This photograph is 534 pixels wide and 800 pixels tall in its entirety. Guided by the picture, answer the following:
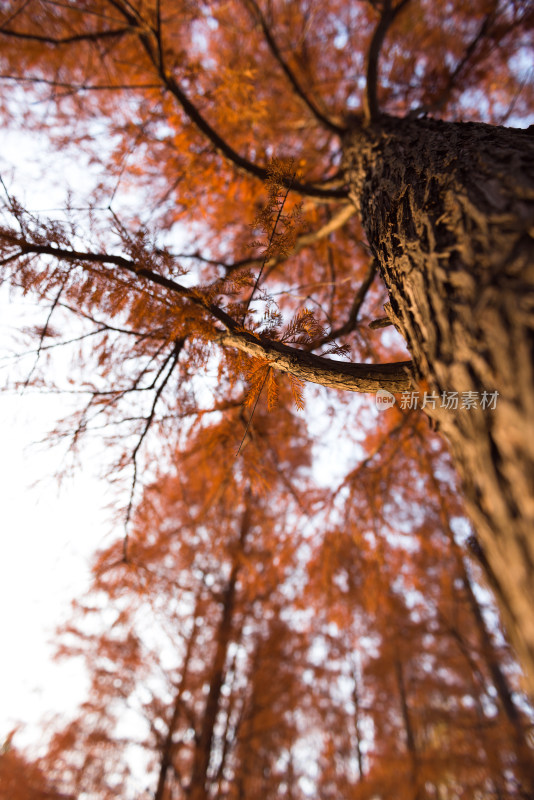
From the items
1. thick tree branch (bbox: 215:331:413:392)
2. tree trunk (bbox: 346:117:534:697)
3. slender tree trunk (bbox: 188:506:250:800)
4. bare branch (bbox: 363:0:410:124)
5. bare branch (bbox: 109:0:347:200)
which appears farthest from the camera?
slender tree trunk (bbox: 188:506:250:800)

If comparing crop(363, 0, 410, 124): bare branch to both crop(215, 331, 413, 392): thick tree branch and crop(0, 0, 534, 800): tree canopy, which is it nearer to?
→ crop(0, 0, 534, 800): tree canopy

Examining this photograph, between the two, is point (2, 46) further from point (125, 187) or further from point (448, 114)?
point (448, 114)

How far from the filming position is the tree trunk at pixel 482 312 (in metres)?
0.65

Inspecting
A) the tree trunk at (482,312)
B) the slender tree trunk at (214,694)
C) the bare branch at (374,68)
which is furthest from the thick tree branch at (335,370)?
the slender tree trunk at (214,694)

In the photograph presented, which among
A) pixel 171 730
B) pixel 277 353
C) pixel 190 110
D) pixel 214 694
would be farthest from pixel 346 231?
pixel 171 730

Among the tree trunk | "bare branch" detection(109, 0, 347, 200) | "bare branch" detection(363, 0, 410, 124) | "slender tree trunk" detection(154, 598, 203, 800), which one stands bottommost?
"slender tree trunk" detection(154, 598, 203, 800)

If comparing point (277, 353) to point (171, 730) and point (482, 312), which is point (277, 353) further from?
point (171, 730)

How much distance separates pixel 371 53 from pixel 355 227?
5.16 feet

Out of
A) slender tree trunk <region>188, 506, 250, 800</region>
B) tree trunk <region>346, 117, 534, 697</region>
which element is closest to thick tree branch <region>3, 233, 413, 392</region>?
tree trunk <region>346, 117, 534, 697</region>

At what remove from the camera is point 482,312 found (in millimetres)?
779

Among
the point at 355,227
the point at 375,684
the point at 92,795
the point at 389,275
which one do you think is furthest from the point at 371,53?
the point at 375,684

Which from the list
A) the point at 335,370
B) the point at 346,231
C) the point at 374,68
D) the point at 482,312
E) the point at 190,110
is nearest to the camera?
the point at 482,312

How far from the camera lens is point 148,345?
6.05ft

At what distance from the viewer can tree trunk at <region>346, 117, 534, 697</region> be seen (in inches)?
25.6
